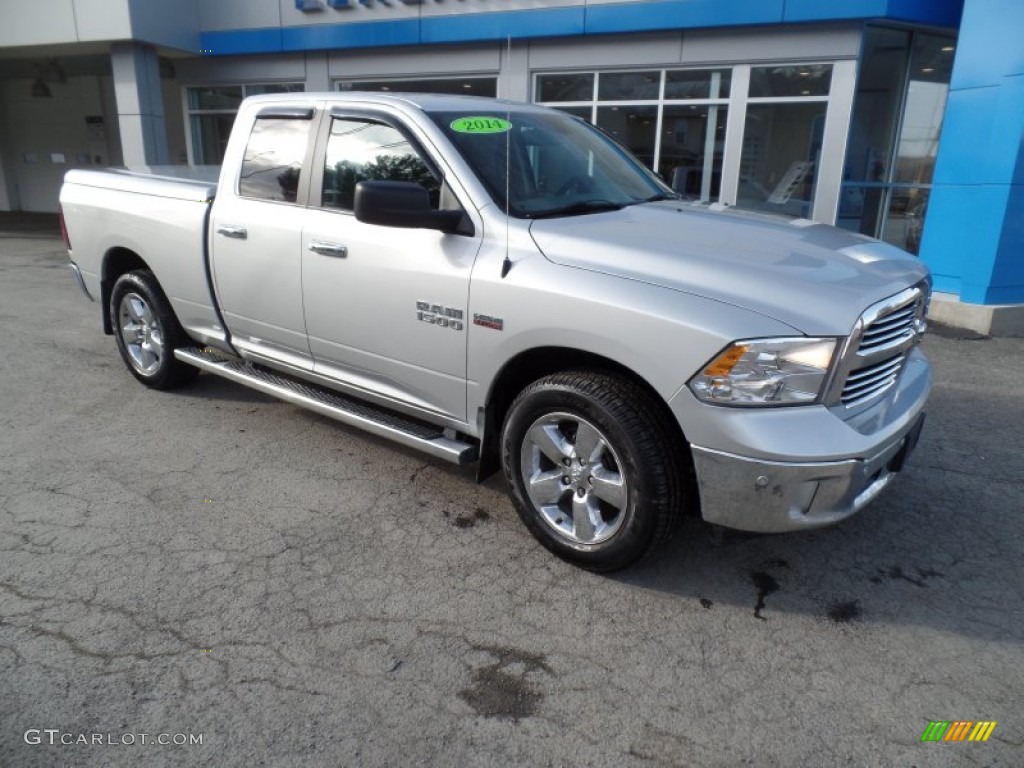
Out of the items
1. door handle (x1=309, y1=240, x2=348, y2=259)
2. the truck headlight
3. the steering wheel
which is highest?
the steering wheel

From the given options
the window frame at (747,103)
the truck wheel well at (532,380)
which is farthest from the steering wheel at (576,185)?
the window frame at (747,103)

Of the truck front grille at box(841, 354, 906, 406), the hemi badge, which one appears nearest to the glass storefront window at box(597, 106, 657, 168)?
the truck front grille at box(841, 354, 906, 406)

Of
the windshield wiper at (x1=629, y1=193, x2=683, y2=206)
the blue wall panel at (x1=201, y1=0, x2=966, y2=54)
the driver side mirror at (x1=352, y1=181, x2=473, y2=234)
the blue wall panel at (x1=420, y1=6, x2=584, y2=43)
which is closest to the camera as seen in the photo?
the driver side mirror at (x1=352, y1=181, x2=473, y2=234)

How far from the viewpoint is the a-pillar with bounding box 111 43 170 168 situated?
14742 millimetres

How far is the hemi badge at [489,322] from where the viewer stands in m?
3.32

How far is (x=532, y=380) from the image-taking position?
356 centimetres

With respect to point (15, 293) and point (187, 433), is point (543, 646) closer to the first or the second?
point (187, 433)

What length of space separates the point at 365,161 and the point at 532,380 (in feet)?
5.06

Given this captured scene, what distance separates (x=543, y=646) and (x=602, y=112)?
11.4 meters

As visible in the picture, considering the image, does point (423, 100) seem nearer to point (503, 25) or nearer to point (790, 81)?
point (790, 81)

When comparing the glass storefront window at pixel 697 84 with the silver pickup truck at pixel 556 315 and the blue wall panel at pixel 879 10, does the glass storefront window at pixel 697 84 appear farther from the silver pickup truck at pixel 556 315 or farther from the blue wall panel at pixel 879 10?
the silver pickup truck at pixel 556 315

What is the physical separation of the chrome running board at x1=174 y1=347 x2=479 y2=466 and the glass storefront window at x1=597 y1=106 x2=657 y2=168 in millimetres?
9126

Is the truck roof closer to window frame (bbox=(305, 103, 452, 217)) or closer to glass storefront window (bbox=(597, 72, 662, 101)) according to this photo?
window frame (bbox=(305, 103, 452, 217))

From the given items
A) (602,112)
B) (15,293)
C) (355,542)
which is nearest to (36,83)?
(15,293)
